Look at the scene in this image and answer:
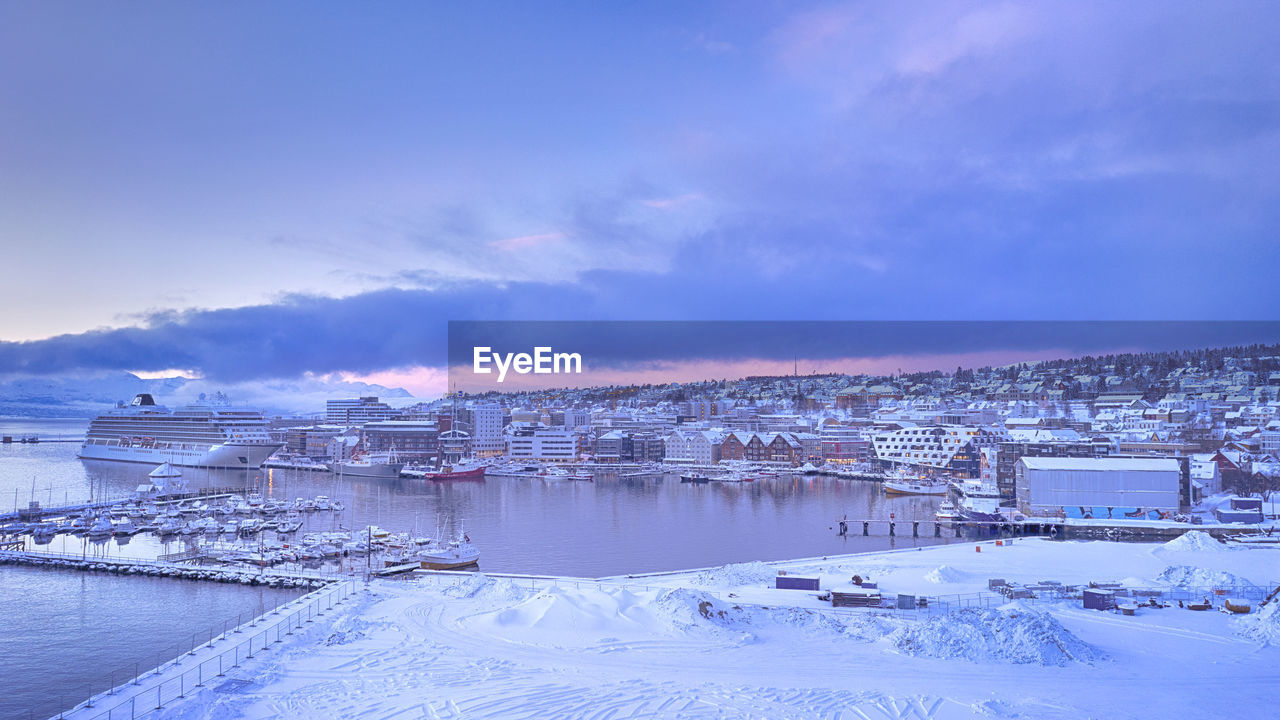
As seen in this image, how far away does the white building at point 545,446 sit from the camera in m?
35.8

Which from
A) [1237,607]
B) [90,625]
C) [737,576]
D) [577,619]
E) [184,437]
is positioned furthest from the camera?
[184,437]

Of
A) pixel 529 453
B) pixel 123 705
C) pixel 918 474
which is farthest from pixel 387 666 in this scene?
pixel 529 453

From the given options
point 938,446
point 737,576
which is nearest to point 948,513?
point 737,576

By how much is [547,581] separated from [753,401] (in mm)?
57968

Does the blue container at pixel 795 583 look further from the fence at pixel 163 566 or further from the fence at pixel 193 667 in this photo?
the fence at pixel 163 566

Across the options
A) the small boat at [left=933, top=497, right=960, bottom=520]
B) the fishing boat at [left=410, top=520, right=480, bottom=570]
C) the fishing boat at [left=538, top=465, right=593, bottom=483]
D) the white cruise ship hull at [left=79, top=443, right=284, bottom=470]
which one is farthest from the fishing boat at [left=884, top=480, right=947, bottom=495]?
the white cruise ship hull at [left=79, top=443, right=284, bottom=470]

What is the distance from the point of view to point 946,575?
9859 mm

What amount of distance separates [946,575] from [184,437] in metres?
31.6

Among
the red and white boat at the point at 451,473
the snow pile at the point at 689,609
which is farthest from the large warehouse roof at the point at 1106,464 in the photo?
the red and white boat at the point at 451,473

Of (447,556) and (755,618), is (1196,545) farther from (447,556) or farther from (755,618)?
(447,556)

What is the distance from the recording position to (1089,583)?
9.47 metres

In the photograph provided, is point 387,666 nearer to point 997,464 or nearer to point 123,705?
point 123,705

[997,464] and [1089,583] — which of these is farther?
[997,464]

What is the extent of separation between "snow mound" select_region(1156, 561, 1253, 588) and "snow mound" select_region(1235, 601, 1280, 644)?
153 cm
